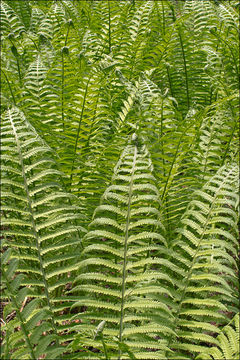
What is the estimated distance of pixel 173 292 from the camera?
42.4 inches

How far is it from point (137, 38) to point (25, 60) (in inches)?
28.2

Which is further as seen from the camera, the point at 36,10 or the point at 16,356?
the point at 36,10

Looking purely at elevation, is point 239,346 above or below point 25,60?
below

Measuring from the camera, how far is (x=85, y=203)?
1.35m

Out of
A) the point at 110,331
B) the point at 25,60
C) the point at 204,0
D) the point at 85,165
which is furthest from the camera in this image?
the point at 204,0

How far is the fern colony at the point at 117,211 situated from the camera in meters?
0.96

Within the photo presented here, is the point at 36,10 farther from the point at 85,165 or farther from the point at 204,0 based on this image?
the point at 85,165

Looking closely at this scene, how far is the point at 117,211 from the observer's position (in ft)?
3.36

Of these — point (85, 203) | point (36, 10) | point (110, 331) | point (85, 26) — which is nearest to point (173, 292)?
point (110, 331)

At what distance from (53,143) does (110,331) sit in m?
0.82

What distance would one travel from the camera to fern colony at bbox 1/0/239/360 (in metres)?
0.96

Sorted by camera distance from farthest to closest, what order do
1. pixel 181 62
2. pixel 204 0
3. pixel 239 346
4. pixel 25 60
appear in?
pixel 204 0 < pixel 25 60 < pixel 181 62 < pixel 239 346

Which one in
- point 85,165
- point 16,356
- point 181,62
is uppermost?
point 181,62

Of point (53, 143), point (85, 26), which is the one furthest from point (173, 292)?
point (85, 26)
